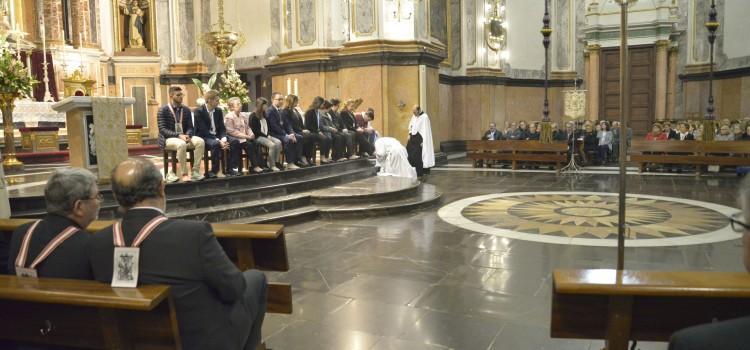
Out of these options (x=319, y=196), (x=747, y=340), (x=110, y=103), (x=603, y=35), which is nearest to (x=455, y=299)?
(x=747, y=340)

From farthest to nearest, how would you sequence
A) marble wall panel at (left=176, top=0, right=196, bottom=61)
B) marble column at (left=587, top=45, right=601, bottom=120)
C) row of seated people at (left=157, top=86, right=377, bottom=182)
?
marble column at (left=587, top=45, right=601, bottom=120)
marble wall panel at (left=176, top=0, right=196, bottom=61)
row of seated people at (left=157, top=86, right=377, bottom=182)

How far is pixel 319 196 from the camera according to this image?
8.48 meters

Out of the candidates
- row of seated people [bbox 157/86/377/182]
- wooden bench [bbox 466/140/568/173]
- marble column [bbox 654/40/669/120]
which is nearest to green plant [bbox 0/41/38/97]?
row of seated people [bbox 157/86/377/182]

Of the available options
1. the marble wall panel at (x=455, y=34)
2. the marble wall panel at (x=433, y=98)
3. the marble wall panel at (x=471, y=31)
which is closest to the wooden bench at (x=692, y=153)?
the marble wall panel at (x=433, y=98)

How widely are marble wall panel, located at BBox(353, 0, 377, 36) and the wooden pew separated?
1060 cm

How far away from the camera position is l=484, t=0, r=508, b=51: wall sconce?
19406mm

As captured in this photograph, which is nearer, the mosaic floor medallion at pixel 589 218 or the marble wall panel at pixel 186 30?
the mosaic floor medallion at pixel 589 218

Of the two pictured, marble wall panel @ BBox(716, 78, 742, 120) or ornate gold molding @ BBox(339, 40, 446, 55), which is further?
marble wall panel @ BBox(716, 78, 742, 120)

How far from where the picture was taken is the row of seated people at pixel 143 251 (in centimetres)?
227

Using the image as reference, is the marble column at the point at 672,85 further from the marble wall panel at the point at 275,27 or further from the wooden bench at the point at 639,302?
the wooden bench at the point at 639,302

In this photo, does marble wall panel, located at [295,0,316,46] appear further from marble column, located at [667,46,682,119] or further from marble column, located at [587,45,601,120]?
marble column, located at [667,46,682,119]

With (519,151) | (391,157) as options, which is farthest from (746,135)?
(391,157)

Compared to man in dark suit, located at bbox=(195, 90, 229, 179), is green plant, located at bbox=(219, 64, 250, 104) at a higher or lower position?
higher

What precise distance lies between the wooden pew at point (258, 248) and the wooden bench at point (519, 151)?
1101 cm
